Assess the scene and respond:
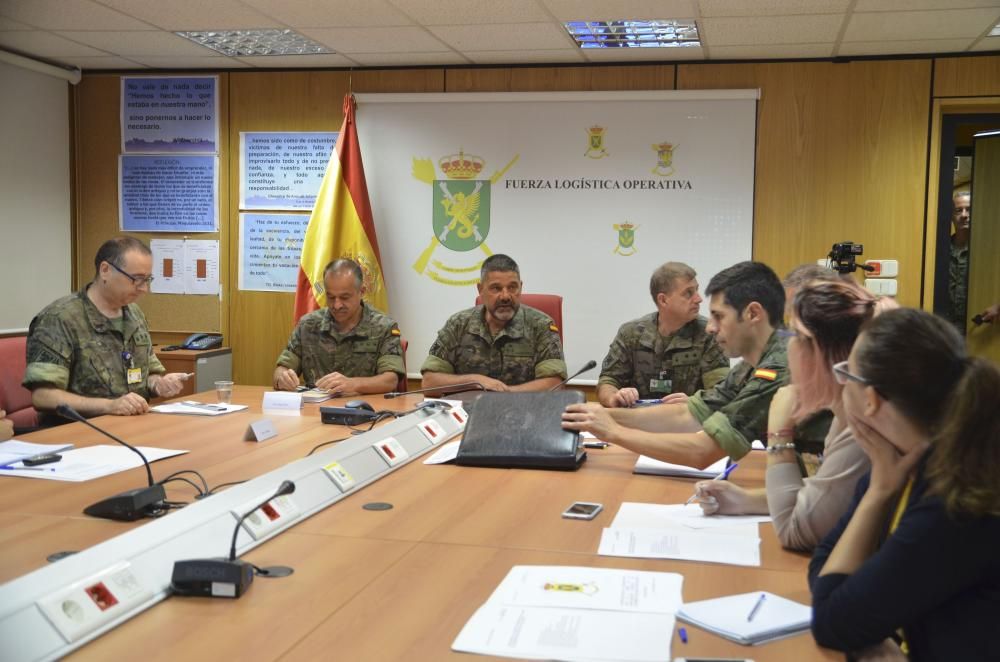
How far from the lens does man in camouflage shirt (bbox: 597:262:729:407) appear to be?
402cm

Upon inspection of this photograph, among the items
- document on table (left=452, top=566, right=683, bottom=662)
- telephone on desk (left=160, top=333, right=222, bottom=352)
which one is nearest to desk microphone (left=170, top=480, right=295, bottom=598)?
Answer: document on table (left=452, top=566, right=683, bottom=662)

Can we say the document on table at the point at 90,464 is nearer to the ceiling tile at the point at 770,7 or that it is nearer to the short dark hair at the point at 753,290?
the short dark hair at the point at 753,290

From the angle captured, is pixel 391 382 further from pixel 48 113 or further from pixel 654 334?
pixel 48 113

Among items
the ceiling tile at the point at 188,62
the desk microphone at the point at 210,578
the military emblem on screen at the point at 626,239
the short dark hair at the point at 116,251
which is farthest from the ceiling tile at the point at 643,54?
the desk microphone at the point at 210,578

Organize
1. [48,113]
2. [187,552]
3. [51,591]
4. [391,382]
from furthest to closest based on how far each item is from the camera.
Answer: [48,113] < [391,382] < [187,552] < [51,591]

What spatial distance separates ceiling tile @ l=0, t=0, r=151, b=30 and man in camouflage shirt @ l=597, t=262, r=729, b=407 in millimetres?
2988

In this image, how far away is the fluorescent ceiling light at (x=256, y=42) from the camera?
4930 millimetres

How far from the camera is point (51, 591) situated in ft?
4.37

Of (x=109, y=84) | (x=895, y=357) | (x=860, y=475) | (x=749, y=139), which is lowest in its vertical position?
(x=860, y=475)

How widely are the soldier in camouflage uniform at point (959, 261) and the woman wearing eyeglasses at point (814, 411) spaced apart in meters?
4.00

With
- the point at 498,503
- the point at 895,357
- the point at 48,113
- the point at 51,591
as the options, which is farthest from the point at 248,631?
the point at 48,113

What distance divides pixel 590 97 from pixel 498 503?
3702 mm

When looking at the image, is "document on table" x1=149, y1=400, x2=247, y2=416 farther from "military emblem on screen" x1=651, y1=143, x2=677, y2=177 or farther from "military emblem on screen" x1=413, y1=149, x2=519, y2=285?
"military emblem on screen" x1=651, y1=143, x2=677, y2=177

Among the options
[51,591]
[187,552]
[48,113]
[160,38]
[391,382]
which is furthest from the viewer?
[48,113]
